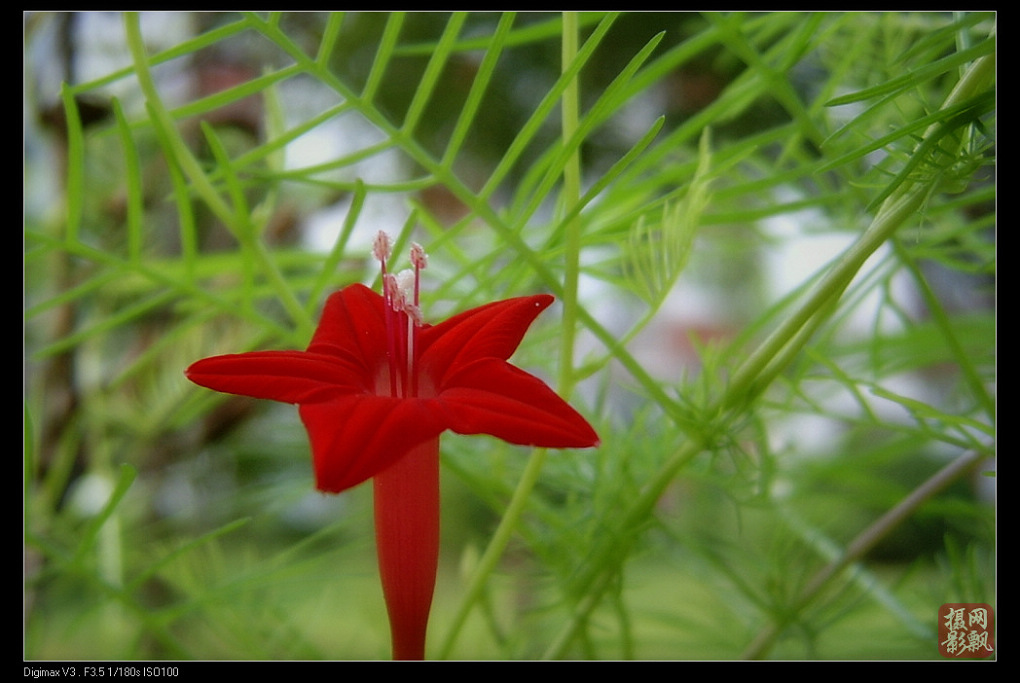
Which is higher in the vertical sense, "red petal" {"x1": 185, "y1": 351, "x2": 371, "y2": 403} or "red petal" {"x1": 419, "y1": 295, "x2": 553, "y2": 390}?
"red petal" {"x1": 419, "y1": 295, "x2": 553, "y2": 390}

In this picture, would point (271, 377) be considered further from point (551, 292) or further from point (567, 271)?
point (551, 292)

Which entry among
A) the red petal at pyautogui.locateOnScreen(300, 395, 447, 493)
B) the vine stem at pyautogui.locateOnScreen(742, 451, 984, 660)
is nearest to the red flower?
the red petal at pyautogui.locateOnScreen(300, 395, 447, 493)

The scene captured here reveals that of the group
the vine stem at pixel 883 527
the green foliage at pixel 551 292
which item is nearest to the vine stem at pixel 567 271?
the green foliage at pixel 551 292

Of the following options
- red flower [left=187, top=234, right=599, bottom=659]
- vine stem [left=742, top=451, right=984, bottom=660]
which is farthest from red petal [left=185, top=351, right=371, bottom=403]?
vine stem [left=742, top=451, right=984, bottom=660]

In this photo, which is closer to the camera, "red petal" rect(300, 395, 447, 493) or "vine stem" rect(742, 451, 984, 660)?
"red petal" rect(300, 395, 447, 493)

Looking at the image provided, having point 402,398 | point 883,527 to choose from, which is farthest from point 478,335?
point 883,527

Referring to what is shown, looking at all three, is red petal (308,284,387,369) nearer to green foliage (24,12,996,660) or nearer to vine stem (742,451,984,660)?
green foliage (24,12,996,660)

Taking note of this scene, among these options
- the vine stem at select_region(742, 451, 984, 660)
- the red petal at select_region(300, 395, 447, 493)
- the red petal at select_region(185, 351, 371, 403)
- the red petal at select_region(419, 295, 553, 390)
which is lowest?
the vine stem at select_region(742, 451, 984, 660)
